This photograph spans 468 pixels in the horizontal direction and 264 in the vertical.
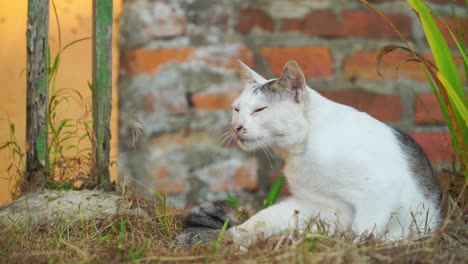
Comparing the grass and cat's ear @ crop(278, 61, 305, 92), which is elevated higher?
cat's ear @ crop(278, 61, 305, 92)

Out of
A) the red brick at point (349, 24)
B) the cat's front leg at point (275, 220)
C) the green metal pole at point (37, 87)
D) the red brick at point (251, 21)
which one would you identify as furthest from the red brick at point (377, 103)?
the green metal pole at point (37, 87)

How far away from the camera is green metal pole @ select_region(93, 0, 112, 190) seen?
2047 mm

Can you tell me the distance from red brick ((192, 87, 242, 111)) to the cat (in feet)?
1.97

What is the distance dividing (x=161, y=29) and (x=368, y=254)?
1360 mm

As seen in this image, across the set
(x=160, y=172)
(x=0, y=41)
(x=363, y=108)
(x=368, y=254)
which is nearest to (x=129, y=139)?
(x=160, y=172)

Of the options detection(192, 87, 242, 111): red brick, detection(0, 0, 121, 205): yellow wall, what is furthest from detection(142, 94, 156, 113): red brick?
detection(0, 0, 121, 205): yellow wall

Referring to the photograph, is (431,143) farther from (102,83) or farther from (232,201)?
(102,83)

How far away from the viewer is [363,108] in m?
2.55

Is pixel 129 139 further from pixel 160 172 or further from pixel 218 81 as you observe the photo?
pixel 218 81

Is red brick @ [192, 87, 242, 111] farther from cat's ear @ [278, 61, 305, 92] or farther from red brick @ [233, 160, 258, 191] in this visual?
cat's ear @ [278, 61, 305, 92]

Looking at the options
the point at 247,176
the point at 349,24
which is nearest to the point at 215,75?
the point at 247,176

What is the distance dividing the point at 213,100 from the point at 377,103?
0.58 meters

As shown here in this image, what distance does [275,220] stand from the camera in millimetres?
1853

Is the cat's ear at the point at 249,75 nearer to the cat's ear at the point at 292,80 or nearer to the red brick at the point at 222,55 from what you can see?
the cat's ear at the point at 292,80
